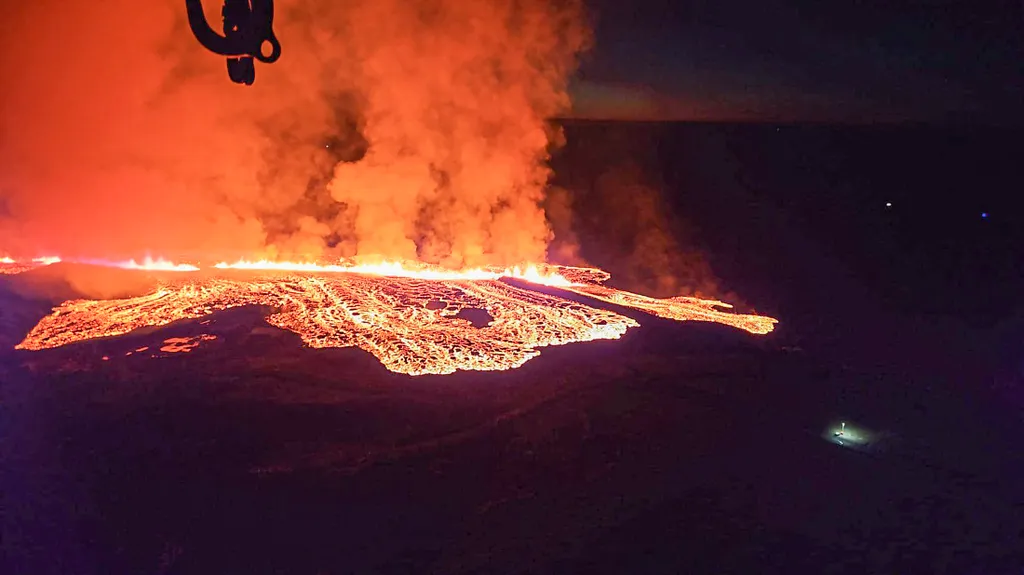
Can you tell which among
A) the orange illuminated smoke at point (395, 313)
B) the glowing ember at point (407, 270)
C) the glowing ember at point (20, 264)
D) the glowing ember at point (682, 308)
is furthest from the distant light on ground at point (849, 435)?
the glowing ember at point (20, 264)

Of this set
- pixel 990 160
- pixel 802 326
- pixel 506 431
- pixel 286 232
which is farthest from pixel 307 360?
pixel 990 160

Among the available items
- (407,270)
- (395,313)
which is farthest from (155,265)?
(395,313)

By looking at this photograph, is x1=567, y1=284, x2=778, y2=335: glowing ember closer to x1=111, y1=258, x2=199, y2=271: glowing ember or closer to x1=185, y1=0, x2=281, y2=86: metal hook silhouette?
x1=111, y1=258, x2=199, y2=271: glowing ember

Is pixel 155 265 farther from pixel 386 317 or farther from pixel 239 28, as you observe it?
pixel 239 28

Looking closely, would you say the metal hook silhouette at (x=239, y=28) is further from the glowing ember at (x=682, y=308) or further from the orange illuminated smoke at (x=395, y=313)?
the glowing ember at (x=682, y=308)

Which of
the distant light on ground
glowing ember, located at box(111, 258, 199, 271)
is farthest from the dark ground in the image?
glowing ember, located at box(111, 258, 199, 271)

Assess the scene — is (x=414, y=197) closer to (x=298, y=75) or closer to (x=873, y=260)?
(x=298, y=75)
